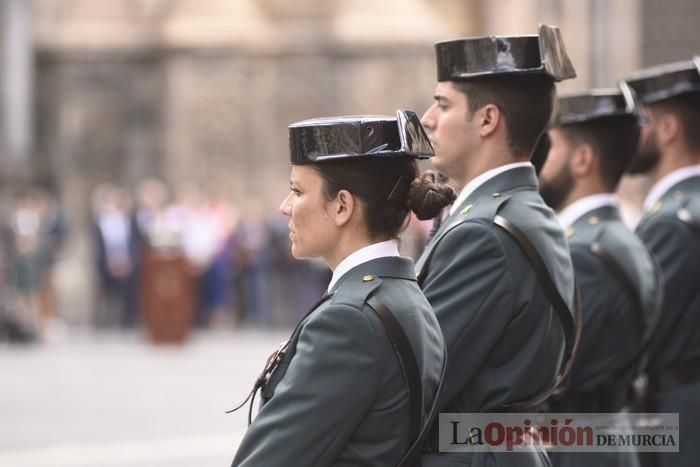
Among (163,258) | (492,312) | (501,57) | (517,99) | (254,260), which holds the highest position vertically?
(501,57)

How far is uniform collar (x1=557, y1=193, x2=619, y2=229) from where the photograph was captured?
537 centimetres

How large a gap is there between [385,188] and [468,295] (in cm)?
59

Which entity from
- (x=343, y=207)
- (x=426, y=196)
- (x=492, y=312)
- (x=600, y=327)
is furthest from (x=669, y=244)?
(x=343, y=207)

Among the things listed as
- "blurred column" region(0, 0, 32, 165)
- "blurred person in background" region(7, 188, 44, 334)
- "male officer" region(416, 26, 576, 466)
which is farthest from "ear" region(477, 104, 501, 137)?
"blurred column" region(0, 0, 32, 165)

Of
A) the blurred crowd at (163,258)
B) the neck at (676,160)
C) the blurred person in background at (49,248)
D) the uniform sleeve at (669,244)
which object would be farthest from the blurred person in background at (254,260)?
the uniform sleeve at (669,244)

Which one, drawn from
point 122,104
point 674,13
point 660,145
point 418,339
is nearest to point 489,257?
point 418,339

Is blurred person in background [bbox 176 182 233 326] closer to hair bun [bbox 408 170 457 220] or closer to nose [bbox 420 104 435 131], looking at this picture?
nose [bbox 420 104 435 131]

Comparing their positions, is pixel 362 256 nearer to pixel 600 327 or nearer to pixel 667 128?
pixel 600 327

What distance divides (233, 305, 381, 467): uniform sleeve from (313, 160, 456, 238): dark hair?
270 mm

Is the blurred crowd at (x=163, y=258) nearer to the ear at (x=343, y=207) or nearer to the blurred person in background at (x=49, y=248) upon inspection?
the blurred person in background at (x=49, y=248)

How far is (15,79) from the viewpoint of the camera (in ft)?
70.2

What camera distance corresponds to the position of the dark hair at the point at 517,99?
4277 mm

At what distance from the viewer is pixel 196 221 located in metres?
19.8

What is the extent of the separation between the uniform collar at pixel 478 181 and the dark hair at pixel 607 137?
1137mm
